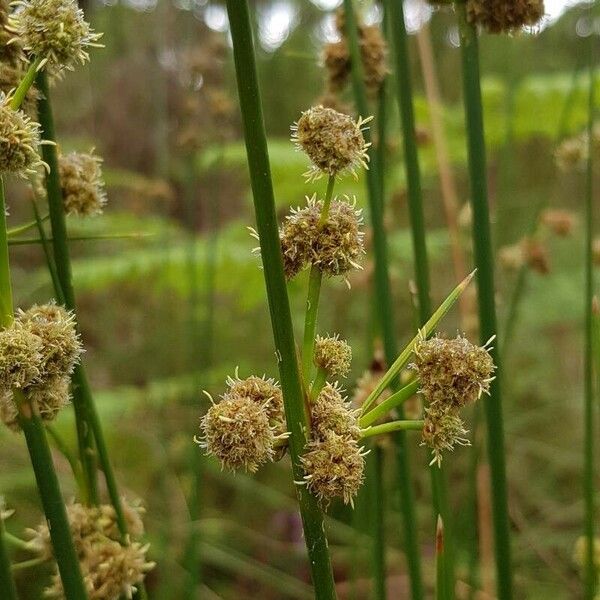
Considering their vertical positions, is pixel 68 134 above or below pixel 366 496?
above

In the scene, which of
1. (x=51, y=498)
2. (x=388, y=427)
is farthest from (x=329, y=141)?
(x=51, y=498)

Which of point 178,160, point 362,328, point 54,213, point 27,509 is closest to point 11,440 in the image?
point 27,509

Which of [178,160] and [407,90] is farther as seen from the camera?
[178,160]

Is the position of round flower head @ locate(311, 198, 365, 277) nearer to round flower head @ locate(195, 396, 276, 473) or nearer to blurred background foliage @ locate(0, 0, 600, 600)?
round flower head @ locate(195, 396, 276, 473)

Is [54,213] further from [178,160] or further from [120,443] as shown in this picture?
[178,160]

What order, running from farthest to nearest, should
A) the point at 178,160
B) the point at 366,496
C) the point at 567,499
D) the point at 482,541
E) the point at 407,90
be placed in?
the point at 178,160, the point at 567,499, the point at 482,541, the point at 366,496, the point at 407,90

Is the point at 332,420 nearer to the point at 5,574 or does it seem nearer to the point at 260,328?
the point at 5,574

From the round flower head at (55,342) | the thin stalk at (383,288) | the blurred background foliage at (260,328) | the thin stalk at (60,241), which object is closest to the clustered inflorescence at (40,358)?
the round flower head at (55,342)
